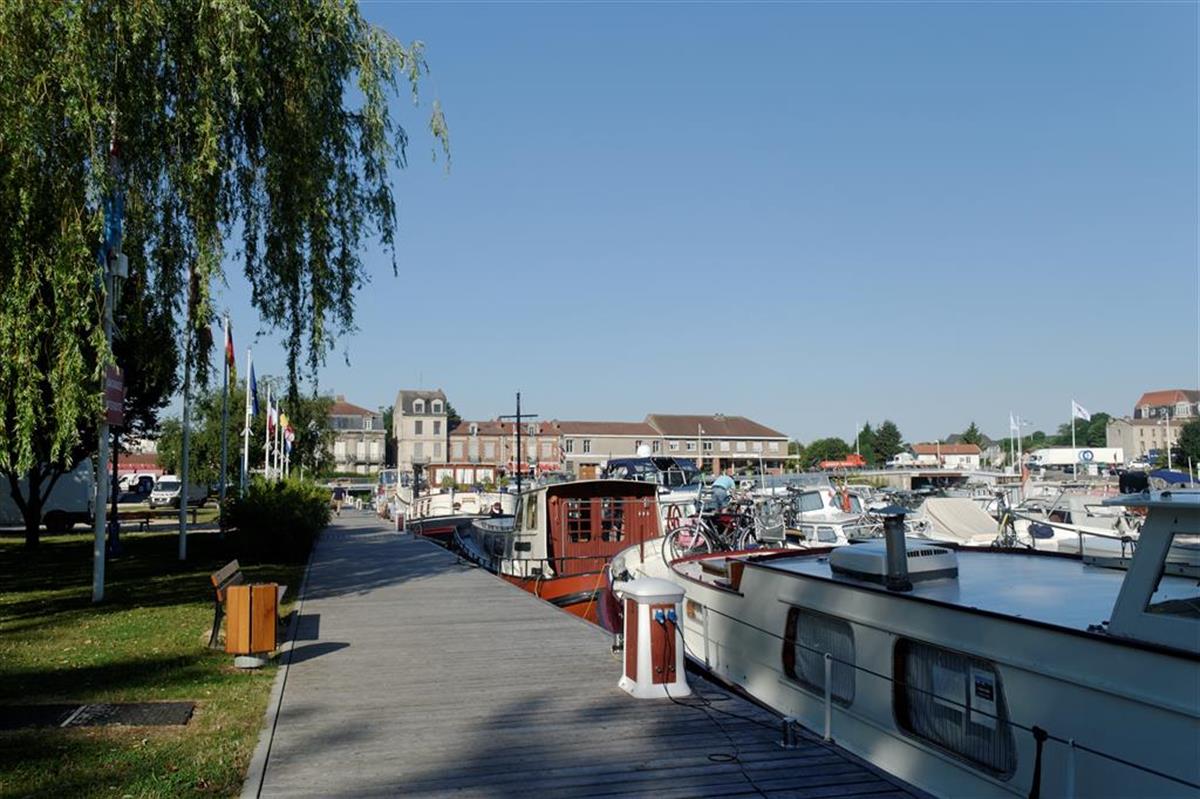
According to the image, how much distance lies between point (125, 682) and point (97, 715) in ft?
4.34

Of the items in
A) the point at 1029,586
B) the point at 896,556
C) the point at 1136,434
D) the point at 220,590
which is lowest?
the point at 220,590

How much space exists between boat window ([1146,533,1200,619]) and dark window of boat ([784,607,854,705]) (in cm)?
317

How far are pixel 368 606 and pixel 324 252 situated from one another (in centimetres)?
545

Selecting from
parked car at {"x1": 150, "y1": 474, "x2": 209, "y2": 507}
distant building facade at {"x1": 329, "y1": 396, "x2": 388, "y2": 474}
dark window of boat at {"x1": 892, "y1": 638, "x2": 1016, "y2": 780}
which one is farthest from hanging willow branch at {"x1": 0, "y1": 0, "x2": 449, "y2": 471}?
distant building facade at {"x1": 329, "y1": 396, "x2": 388, "y2": 474}

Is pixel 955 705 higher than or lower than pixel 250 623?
lower

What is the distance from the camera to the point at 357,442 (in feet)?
404

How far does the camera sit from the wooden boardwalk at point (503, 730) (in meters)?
6.18

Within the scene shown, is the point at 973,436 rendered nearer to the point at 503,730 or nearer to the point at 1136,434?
the point at 1136,434

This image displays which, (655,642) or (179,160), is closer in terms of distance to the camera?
(655,642)

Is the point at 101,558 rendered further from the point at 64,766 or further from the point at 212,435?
the point at 212,435

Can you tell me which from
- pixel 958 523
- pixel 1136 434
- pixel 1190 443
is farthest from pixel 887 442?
pixel 958 523

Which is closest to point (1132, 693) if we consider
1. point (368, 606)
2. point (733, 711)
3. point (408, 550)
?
point (733, 711)

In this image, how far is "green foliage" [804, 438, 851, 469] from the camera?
151875 millimetres

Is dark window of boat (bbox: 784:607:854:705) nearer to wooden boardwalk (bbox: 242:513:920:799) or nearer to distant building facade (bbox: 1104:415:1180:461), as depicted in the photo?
wooden boardwalk (bbox: 242:513:920:799)
